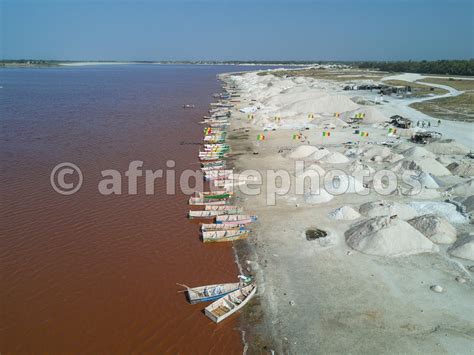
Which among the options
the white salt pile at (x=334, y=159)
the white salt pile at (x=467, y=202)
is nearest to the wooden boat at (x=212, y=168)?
the white salt pile at (x=334, y=159)

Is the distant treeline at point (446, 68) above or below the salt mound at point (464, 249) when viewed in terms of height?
above

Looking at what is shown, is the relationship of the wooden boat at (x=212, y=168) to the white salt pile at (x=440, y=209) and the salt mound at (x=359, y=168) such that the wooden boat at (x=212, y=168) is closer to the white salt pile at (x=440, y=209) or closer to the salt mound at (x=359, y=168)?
the salt mound at (x=359, y=168)

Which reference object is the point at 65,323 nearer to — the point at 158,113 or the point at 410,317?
the point at 410,317

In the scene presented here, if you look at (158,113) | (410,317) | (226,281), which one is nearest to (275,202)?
(226,281)

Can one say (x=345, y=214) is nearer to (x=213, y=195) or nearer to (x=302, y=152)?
(x=213, y=195)

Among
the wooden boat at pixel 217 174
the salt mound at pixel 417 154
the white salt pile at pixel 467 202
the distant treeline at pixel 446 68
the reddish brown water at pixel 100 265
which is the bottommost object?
the reddish brown water at pixel 100 265

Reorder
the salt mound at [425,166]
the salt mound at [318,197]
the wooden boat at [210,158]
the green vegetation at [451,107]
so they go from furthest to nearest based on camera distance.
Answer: the green vegetation at [451,107], the wooden boat at [210,158], the salt mound at [425,166], the salt mound at [318,197]

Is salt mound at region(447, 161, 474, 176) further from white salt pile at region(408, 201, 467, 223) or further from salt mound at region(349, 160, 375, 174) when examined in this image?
white salt pile at region(408, 201, 467, 223)
